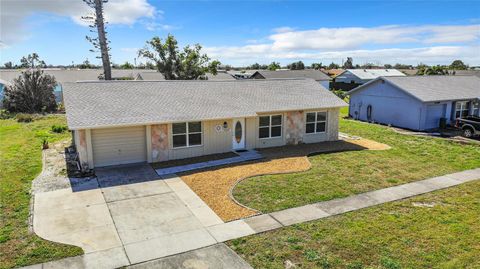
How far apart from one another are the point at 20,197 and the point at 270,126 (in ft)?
41.2

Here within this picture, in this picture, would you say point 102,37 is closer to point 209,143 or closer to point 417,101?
point 209,143

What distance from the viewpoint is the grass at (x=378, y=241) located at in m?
8.54

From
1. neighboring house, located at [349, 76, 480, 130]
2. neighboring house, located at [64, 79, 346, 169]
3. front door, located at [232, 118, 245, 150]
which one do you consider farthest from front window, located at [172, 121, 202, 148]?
neighboring house, located at [349, 76, 480, 130]

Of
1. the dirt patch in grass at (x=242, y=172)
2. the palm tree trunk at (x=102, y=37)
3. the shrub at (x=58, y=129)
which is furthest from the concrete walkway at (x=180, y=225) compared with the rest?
the palm tree trunk at (x=102, y=37)

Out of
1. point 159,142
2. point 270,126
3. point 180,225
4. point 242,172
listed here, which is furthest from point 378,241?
point 270,126

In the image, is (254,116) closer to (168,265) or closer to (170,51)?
(168,265)

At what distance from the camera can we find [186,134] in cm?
1736

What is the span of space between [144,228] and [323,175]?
826 cm

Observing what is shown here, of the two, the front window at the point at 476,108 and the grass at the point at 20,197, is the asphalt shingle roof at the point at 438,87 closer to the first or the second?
the front window at the point at 476,108

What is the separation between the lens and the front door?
18719 mm

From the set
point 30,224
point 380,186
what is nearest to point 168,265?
point 30,224

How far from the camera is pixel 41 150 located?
19.3 metres

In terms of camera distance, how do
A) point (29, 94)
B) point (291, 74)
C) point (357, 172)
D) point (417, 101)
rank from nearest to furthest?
point (357, 172)
point (417, 101)
point (29, 94)
point (291, 74)

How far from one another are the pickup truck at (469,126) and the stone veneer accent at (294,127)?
12260mm
